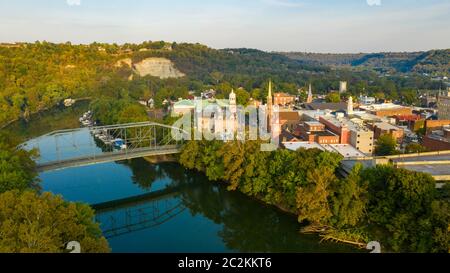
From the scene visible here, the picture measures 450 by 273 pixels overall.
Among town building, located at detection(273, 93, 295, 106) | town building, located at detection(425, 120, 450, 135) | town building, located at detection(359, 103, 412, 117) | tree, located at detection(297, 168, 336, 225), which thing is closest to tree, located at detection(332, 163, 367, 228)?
tree, located at detection(297, 168, 336, 225)

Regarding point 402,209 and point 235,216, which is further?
point 235,216

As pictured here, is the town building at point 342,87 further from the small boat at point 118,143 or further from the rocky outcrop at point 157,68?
the small boat at point 118,143

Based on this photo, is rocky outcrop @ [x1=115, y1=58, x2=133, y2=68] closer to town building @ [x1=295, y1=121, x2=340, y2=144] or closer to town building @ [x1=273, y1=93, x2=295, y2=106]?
town building @ [x1=273, y1=93, x2=295, y2=106]

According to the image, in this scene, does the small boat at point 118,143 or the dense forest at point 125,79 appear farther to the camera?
the dense forest at point 125,79

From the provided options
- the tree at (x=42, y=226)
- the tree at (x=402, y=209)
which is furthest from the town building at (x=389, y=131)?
the tree at (x=42, y=226)

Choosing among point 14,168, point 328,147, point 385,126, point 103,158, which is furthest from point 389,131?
point 14,168

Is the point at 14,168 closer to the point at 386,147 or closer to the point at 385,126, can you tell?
the point at 386,147
